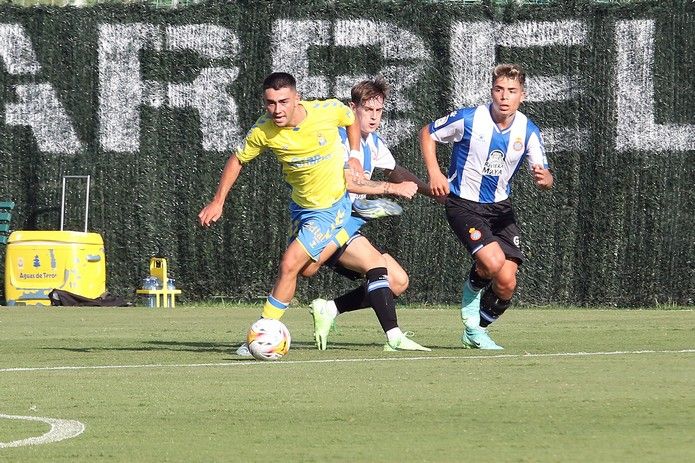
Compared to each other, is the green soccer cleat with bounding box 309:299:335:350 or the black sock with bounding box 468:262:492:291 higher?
the black sock with bounding box 468:262:492:291

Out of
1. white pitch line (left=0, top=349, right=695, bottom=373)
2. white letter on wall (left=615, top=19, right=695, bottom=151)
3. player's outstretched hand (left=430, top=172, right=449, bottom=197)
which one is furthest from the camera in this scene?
white letter on wall (left=615, top=19, right=695, bottom=151)

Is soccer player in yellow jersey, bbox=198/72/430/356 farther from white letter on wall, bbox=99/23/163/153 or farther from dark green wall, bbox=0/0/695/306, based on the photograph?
white letter on wall, bbox=99/23/163/153

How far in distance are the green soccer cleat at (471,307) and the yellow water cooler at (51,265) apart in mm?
8334

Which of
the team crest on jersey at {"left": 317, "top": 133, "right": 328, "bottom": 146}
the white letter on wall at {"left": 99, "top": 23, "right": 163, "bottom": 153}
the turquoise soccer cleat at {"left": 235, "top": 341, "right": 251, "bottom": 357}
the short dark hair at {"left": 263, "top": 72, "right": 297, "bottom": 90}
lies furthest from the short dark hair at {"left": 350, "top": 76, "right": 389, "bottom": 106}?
the white letter on wall at {"left": 99, "top": 23, "right": 163, "bottom": 153}

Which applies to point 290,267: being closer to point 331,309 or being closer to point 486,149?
point 331,309

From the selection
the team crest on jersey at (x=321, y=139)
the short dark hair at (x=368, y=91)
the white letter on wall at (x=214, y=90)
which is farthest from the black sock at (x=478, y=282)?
the white letter on wall at (x=214, y=90)

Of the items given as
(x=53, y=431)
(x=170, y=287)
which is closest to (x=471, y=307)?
(x=53, y=431)

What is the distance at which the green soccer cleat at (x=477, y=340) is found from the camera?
1109cm

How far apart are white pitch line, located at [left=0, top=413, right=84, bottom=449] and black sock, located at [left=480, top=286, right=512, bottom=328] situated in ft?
16.9

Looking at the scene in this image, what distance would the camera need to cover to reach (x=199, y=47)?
18.8m

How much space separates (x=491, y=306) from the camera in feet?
37.3

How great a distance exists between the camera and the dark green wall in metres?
17.8

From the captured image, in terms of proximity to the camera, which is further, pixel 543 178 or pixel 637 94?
pixel 637 94

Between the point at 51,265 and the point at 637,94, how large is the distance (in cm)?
775
